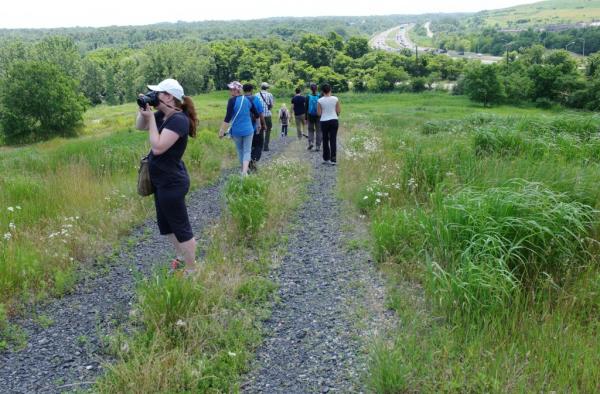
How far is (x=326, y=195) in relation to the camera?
28.1ft

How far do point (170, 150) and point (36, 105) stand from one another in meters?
50.4

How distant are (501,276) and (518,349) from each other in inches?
30.6

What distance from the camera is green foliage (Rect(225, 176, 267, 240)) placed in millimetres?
6285

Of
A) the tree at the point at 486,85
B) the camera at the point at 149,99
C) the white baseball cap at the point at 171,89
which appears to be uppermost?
the white baseball cap at the point at 171,89

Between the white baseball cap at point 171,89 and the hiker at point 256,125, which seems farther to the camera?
the hiker at point 256,125

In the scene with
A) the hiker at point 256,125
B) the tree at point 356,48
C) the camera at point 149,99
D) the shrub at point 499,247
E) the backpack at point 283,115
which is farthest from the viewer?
the tree at point 356,48

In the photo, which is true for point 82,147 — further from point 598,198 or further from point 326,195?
point 598,198

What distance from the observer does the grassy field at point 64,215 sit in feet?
16.1

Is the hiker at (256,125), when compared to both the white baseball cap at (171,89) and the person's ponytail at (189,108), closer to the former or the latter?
the person's ponytail at (189,108)

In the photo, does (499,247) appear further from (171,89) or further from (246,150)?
(246,150)

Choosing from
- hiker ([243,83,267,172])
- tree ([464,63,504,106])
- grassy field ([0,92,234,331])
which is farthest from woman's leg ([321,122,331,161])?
tree ([464,63,504,106])

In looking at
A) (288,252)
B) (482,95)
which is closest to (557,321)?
(288,252)

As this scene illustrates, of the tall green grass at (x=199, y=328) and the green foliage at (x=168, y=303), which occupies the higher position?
the green foliage at (x=168, y=303)

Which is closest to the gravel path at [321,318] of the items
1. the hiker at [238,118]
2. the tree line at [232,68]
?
the hiker at [238,118]
